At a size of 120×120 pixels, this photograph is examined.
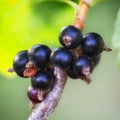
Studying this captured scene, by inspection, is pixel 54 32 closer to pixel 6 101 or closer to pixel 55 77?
pixel 55 77

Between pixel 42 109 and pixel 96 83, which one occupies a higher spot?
pixel 42 109

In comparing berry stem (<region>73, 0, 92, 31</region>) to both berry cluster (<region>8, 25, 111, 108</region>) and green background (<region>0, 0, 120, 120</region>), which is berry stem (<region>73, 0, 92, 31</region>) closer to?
berry cluster (<region>8, 25, 111, 108</region>)

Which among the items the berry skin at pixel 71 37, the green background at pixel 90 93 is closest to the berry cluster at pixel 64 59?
the berry skin at pixel 71 37

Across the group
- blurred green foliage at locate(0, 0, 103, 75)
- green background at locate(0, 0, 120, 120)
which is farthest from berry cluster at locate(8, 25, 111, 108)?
green background at locate(0, 0, 120, 120)

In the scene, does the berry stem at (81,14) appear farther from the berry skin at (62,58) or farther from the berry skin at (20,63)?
the berry skin at (20,63)

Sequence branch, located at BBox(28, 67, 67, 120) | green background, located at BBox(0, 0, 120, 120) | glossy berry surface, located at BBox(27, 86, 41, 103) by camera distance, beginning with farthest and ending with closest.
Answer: green background, located at BBox(0, 0, 120, 120), glossy berry surface, located at BBox(27, 86, 41, 103), branch, located at BBox(28, 67, 67, 120)

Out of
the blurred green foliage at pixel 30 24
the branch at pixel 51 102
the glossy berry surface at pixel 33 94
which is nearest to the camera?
the branch at pixel 51 102

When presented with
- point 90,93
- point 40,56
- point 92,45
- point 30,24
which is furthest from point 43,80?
point 90,93

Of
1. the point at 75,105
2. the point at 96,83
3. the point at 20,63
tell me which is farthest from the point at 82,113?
the point at 20,63
